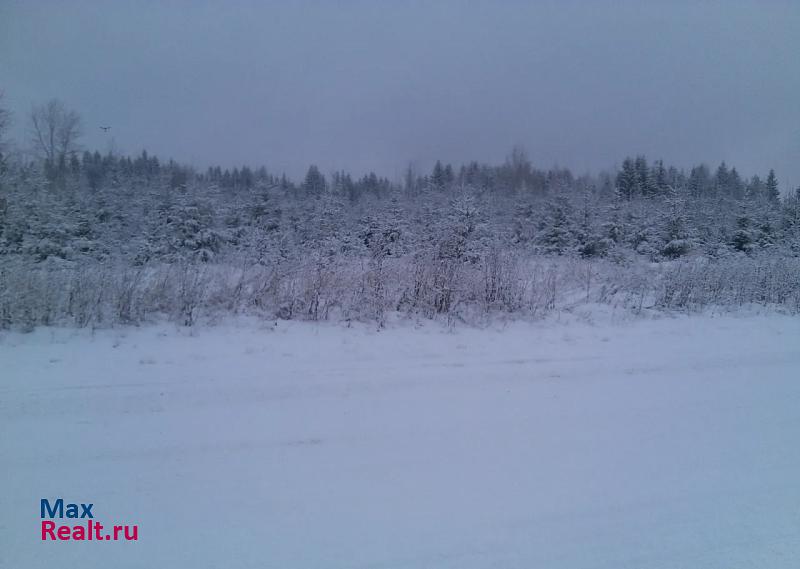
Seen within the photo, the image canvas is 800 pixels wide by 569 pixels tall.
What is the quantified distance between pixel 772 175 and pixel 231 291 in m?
54.3

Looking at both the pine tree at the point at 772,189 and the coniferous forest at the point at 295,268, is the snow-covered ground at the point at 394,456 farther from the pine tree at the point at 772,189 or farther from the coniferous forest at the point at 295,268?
the pine tree at the point at 772,189

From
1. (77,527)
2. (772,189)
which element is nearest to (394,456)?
(77,527)

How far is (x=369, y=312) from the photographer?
352 inches

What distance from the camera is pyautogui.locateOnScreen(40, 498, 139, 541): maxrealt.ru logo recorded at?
9.58ft

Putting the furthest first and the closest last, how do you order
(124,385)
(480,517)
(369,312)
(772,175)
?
(772,175), (369,312), (124,385), (480,517)

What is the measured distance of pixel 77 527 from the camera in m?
3.03

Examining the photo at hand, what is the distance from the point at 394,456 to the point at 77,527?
7.80 ft

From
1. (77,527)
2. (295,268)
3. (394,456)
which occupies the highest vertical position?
(295,268)

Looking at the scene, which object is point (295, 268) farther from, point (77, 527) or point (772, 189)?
point (772, 189)

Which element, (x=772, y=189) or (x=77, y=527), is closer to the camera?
(x=77, y=527)

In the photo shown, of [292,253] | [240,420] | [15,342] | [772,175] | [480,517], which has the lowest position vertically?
[480,517]

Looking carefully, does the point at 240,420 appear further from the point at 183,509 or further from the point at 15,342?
the point at 15,342

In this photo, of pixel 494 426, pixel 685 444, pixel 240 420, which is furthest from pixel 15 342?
pixel 685 444

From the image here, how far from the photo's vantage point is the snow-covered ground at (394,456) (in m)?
2.88
